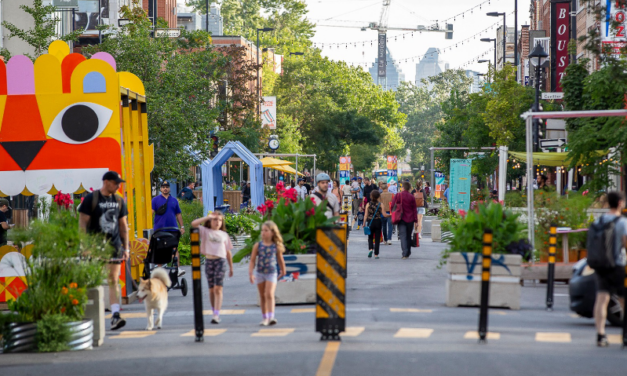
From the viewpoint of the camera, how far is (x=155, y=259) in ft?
47.0

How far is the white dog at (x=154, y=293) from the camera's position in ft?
35.3

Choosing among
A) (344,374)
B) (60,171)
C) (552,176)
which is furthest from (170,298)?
(552,176)

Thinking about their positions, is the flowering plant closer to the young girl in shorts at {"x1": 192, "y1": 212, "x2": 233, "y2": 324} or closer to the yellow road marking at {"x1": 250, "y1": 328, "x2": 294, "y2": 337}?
the young girl in shorts at {"x1": 192, "y1": 212, "x2": 233, "y2": 324}

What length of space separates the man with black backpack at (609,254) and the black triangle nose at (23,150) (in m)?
8.38

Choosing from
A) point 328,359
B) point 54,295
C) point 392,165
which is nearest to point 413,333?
point 328,359

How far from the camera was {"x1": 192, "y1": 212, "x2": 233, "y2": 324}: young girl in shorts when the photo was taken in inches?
450

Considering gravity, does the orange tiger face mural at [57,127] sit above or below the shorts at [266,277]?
above

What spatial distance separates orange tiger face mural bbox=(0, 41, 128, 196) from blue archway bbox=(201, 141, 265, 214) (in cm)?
1401

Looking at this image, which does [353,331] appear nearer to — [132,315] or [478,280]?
[478,280]

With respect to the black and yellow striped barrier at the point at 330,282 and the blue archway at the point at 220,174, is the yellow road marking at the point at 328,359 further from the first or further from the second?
the blue archway at the point at 220,174

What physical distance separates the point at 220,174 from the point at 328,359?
22.9 metres

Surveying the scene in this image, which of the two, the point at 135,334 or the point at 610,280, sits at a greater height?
the point at 610,280

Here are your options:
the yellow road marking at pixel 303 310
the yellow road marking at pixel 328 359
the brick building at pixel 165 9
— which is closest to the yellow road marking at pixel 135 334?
the yellow road marking at pixel 303 310

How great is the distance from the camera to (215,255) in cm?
1152
